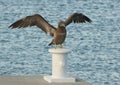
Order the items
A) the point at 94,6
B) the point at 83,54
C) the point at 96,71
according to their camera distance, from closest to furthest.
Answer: the point at 96,71
the point at 83,54
the point at 94,6

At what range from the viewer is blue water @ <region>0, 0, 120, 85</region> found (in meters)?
19.5

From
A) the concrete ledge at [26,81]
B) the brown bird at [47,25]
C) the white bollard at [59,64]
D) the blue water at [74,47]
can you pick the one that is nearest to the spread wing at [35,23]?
the brown bird at [47,25]

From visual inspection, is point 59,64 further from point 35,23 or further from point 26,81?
point 35,23

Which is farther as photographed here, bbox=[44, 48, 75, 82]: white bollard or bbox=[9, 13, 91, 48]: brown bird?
bbox=[9, 13, 91, 48]: brown bird

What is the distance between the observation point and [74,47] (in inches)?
934

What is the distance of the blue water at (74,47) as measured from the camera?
19.5 m

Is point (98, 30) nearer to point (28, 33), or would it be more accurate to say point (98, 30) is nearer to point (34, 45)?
point (28, 33)

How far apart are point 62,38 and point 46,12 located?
2318 centimetres

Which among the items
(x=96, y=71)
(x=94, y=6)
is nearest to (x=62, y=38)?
(x=96, y=71)

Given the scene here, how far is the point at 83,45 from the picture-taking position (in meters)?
24.3

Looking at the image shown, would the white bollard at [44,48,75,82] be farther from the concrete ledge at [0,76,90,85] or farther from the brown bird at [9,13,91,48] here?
the brown bird at [9,13,91,48]

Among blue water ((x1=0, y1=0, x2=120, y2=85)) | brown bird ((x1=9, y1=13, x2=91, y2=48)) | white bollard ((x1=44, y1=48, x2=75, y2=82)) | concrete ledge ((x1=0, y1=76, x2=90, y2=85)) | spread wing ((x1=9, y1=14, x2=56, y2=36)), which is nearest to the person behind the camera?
concrete ledge ((x1=0, y1=76, x2=90, y2=85))

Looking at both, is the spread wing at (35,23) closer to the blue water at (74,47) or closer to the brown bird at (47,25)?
the brown bird at (47,25)

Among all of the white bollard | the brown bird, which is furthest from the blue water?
the white bollard
